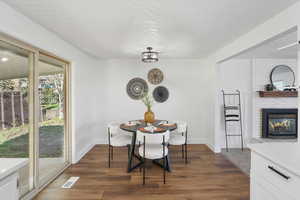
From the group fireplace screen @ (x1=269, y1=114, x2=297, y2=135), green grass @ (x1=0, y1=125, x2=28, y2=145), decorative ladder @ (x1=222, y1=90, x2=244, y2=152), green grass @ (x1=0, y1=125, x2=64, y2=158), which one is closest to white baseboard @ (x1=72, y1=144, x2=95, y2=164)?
green grass @ (x1=0, y1=125, x2=64, y2=158)

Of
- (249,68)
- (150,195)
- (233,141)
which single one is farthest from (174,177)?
(249,68)

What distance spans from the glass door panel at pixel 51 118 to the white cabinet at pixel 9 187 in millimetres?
1554

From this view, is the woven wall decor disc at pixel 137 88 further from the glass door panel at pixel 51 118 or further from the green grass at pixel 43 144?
the green grass at pixel 43 144

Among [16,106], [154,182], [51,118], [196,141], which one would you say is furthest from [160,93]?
[16,106]

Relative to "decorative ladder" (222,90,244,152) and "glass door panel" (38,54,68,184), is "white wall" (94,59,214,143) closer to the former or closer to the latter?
"decorative ladder" (222,90,244,152)

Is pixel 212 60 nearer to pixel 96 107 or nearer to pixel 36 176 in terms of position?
pixel 96 107

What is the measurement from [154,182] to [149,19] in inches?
95.5

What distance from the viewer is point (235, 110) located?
4059 millimetres

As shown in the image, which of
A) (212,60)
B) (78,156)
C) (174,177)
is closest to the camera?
(174,177)

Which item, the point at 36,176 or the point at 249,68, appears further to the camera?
the point at 249,68

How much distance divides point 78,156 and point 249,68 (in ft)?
15.6

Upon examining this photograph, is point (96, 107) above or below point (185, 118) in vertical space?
above

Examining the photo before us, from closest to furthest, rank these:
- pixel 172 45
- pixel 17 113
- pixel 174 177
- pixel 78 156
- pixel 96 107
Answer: pixel 17 113 → pixel 174 177 → pixel 172 45 → pixel 78 156 → pixel 96 107

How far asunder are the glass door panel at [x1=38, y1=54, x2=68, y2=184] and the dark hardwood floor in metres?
0.27
